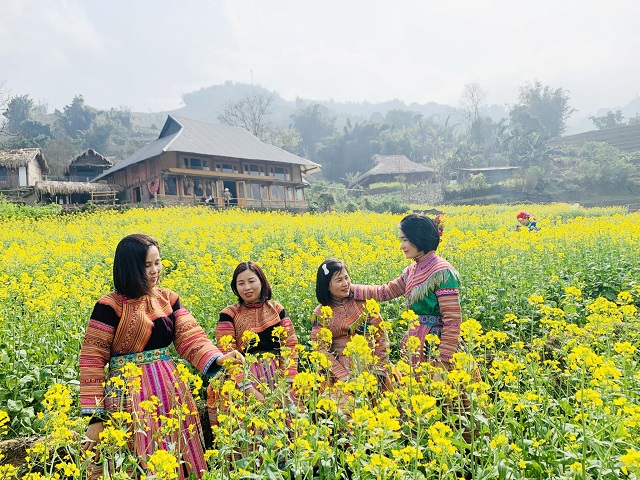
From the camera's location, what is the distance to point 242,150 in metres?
28.4

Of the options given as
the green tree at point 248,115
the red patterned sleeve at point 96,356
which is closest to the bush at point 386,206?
the red patterned sleeve at point 96,356

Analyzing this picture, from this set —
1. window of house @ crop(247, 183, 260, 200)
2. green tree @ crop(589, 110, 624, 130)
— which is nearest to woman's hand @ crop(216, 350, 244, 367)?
window of house @ crop(247, 183, 260, 200)

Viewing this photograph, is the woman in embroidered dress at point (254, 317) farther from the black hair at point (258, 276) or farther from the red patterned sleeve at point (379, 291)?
the red patterned sleeve at point (379, 291)

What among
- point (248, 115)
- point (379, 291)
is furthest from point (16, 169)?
point (379, 291)

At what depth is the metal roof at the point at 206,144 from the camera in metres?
25.5

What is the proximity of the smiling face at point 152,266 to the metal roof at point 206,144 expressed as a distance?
74.2ft

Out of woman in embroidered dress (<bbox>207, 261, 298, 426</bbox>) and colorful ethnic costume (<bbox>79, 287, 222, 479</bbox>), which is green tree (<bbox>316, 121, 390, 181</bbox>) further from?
colorful ethnic costume (<bbox>79, 287, 222, 479</bbox>)

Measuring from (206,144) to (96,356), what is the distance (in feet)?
85.6

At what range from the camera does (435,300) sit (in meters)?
3.05

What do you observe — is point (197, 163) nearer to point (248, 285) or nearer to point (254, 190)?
point (254, 190)

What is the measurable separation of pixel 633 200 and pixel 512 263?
32.4 m

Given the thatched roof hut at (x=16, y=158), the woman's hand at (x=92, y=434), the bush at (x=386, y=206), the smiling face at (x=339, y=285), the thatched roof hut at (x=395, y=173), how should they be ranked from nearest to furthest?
the woman's hand at (x=92, y=434) → the smiling face at (x=339, y=285) → the bush at (x=386, y=206) → the thatched roof hut at (x=16, y=158) → the thatched roof hut at (x=395, y=173)

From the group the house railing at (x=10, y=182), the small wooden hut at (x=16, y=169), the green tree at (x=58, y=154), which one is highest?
the green tree at (x=58, y=154)

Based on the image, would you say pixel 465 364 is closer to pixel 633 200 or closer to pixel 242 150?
pixel 242 150
